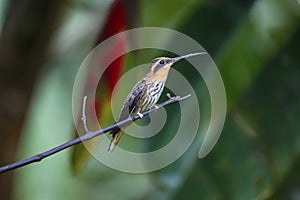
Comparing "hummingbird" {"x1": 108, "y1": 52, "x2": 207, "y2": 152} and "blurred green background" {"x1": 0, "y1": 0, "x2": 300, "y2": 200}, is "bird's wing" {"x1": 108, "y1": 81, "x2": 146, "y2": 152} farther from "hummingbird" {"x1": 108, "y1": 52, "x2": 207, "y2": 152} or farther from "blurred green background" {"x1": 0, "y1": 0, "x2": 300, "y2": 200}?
"blurred green background" {"x1": 0, "y1": 0, "x2": 300, "y2": 200}

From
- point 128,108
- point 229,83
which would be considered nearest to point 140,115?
point 128,108

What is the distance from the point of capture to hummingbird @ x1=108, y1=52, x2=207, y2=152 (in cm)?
47

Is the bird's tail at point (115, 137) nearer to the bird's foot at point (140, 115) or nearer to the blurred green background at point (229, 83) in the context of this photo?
the bird's foot at point (140, 115)

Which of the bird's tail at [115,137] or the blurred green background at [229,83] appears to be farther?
the blurred green background at [229,83]

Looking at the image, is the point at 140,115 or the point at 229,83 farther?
the point at 229,83

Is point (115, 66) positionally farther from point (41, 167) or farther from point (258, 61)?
point (41, 167)

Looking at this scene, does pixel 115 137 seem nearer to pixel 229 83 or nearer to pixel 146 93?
pixel 146 93

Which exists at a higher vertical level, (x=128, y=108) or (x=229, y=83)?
(x=128, y=108)

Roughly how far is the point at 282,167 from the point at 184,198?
0.13 m

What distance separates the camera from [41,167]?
1.65 metres

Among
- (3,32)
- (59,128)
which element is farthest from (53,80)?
(3,32)

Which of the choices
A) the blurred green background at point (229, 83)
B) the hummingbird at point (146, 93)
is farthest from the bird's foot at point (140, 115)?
the blurred green background at point (229, 83)

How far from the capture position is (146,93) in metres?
0.48

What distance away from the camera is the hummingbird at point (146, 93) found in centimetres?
47
